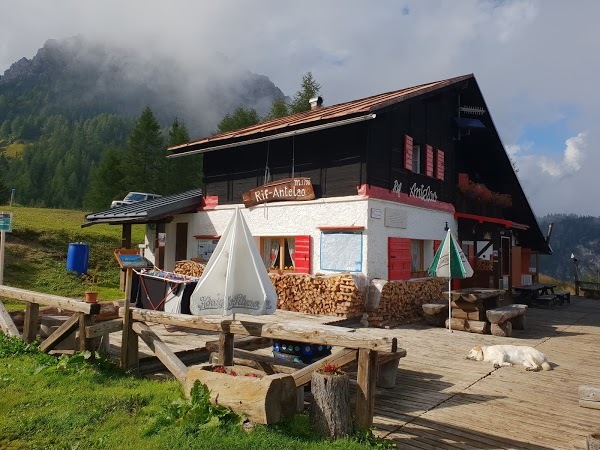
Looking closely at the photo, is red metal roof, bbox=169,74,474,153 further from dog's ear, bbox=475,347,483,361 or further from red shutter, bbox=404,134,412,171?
dog's ear, bbox=475,347,483,361

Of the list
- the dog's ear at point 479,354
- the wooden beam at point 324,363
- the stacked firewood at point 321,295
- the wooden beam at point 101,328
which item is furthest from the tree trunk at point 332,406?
the stacked firewood at point 321,295

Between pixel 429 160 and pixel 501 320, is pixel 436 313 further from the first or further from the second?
pixel 429 160

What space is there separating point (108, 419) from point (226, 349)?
1.43 meters

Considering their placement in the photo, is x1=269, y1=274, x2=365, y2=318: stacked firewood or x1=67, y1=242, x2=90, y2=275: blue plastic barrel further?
x1=67, y1=242, x2=90, y2=275: blue plastic barrel

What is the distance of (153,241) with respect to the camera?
17906 mm

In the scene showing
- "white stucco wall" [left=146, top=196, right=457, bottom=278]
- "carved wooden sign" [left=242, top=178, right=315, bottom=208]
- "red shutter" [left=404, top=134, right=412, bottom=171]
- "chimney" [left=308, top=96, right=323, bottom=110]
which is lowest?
"white stucco wall" [left=146, top=196, right=457, bottom=278]

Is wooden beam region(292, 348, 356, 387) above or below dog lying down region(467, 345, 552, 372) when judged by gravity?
above

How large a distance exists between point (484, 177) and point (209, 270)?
16.7 meters

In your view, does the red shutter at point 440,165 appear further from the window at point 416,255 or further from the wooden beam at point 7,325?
the wooden beam at point 7,325

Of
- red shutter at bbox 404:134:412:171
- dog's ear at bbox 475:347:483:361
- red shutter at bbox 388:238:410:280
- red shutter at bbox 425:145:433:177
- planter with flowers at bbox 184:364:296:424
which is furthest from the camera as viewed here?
red shutter at bbox 425:145:433:177

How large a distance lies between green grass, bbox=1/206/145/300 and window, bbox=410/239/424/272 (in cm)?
931

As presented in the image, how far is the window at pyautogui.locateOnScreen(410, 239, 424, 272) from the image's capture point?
1391 cm

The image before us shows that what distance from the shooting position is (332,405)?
13.9 ft

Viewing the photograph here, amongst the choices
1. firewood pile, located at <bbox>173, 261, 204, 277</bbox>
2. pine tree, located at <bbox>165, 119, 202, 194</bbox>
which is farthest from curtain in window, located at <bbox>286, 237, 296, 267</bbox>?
pine tree, located at <bbox>165, 119, 202, 194</bbox>
